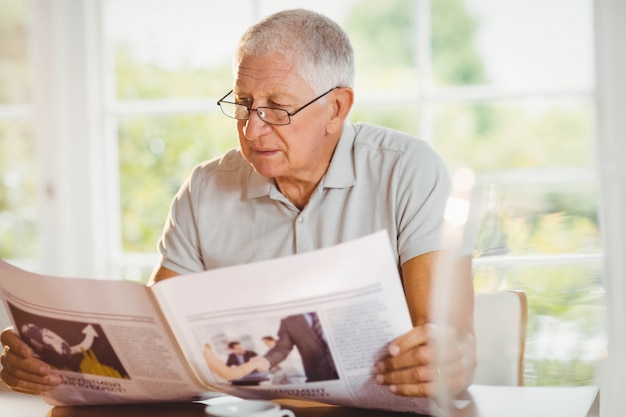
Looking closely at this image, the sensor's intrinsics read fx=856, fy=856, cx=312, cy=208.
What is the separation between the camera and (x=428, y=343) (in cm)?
111

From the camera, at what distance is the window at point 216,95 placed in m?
2.87

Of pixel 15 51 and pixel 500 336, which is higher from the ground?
pixel 15 51

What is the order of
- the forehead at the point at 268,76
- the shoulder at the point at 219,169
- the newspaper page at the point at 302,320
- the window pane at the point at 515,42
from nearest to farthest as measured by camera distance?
the newspaper page at the point at 302,320 → the forehead at the point at 268,76 → the shoulder at the point at 219,169 → the window pane at the point at 515,42

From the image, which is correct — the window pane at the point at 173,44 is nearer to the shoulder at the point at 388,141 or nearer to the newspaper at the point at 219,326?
the shoulder at the point at 388,141

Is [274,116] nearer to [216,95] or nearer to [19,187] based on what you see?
[216,95]

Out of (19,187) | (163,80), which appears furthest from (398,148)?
(19,187)

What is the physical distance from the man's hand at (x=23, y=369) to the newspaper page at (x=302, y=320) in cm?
24

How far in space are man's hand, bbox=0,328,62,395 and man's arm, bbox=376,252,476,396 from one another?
0.49 meters

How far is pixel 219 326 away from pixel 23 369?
0.35 metres

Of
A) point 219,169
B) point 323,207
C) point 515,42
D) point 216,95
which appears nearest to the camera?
point 323,207

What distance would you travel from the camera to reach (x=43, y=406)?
50.7 inches

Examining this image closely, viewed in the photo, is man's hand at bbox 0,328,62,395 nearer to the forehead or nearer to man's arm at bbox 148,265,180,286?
man's arm at bbox 148,265,180,286

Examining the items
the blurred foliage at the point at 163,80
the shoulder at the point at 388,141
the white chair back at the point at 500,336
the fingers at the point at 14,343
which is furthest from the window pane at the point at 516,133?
the white chair back at the point at 500,336

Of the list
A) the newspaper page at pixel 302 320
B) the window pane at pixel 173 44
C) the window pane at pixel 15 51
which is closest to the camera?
the newspaper page at pixel 302 320
